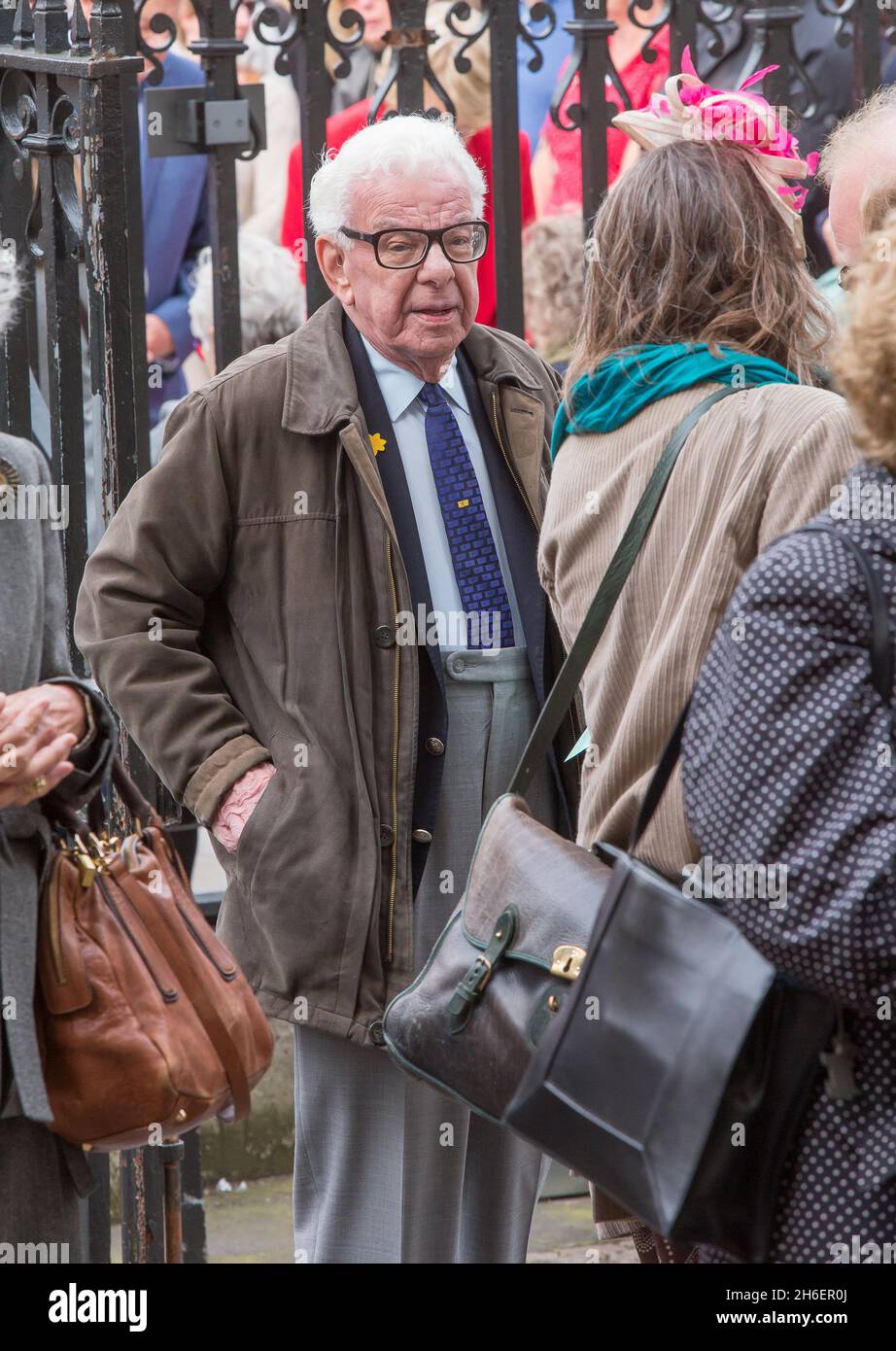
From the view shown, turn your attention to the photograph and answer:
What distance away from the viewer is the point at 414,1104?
321 cm

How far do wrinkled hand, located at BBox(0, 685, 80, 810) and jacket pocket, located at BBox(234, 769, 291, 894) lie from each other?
1.44 ft

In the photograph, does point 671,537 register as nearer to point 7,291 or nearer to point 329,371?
point 329,371

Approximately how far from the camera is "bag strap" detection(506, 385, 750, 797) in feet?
7.99

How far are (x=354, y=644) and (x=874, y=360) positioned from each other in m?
1.34

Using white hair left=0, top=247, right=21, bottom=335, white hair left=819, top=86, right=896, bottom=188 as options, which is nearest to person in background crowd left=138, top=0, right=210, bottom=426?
white hair left=0, top=247, right=21, bottom=335

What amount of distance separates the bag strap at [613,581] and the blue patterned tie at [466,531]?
71cm

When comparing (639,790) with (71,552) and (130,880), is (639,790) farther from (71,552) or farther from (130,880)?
(71,552)

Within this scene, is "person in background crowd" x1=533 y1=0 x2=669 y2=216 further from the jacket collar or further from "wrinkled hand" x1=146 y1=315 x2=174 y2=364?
the jacket collar

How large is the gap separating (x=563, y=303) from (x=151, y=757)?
299 cm

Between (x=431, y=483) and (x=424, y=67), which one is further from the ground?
(x=424, y=67)

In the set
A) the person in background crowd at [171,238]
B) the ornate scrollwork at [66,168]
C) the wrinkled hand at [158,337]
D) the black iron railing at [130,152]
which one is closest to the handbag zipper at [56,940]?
the black iron railing at [130,152]

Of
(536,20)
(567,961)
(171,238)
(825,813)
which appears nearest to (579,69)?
(536,20)

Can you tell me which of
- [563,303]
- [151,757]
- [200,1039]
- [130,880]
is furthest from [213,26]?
[563,303]
